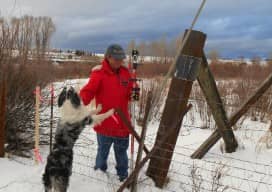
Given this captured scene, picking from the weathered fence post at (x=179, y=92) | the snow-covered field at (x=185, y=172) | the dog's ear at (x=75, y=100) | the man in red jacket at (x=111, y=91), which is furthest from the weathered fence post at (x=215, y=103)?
the dog's ear at (x=75, y=100)

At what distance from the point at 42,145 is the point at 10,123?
0.69 metres

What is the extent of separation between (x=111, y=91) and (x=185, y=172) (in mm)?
1581

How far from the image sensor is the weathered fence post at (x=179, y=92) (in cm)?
401

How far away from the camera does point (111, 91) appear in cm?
416

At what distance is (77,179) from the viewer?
177 inches

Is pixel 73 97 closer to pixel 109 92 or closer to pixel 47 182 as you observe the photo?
pixel 109 92

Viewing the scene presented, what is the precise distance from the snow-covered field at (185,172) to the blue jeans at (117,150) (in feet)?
0.50

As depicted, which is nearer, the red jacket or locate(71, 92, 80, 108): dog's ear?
locate(71, 92, 80, 108): dog's ear

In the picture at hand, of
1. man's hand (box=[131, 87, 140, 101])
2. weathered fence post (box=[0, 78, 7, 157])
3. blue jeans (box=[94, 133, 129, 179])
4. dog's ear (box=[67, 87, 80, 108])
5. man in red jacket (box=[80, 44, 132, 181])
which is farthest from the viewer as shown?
weathered fence post (box=[0, 78, 7, 157])

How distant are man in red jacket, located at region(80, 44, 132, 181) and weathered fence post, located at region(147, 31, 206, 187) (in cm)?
47

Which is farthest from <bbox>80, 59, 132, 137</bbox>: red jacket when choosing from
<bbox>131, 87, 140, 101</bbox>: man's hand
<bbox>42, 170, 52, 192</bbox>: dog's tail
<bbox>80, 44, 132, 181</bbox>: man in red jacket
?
<bbox>42, 170, 52, 192</bbox>: dog's tail

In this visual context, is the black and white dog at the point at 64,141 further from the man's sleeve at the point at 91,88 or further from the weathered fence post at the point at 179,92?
the weathered fence post at the point at 179,92

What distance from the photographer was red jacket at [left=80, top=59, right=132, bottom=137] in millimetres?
4141

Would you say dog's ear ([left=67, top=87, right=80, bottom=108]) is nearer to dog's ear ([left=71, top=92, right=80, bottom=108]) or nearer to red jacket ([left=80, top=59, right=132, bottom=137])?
dog's ear ([left=71, top=92, right=80, bottom=108])
